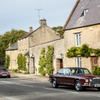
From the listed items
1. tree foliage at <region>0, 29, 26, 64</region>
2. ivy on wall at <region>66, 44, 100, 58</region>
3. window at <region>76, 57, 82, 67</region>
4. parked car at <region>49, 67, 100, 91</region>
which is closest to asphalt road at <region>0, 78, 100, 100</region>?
parked car at <region>49, 67, 100, 91</region>

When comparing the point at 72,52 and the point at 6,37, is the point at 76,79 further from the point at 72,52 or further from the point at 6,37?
the point at 6,37

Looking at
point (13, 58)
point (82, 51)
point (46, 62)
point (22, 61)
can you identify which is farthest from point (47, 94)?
point (13, 58)

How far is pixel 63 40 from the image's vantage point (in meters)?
29.6

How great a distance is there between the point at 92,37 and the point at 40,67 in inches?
475

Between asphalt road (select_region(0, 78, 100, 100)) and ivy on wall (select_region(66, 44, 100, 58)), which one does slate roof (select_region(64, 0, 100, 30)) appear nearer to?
ivy on wall (select_region(66, 44, 100, 58))

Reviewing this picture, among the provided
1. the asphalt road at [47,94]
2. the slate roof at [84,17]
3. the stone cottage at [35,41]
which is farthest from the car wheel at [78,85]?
the stone cottage at [35,41]

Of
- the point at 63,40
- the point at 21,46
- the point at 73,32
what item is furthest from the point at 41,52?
the point at 21,46

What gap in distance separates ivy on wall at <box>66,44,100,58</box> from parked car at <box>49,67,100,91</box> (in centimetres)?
771

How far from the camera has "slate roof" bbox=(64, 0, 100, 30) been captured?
2592 centimetres

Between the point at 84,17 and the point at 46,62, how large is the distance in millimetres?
8868

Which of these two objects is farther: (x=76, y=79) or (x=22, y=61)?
(x=22, y=61)

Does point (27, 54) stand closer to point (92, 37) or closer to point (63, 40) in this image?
point (63, 40)

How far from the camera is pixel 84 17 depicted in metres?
27.4

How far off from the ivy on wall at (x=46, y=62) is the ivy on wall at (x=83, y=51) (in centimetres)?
464
